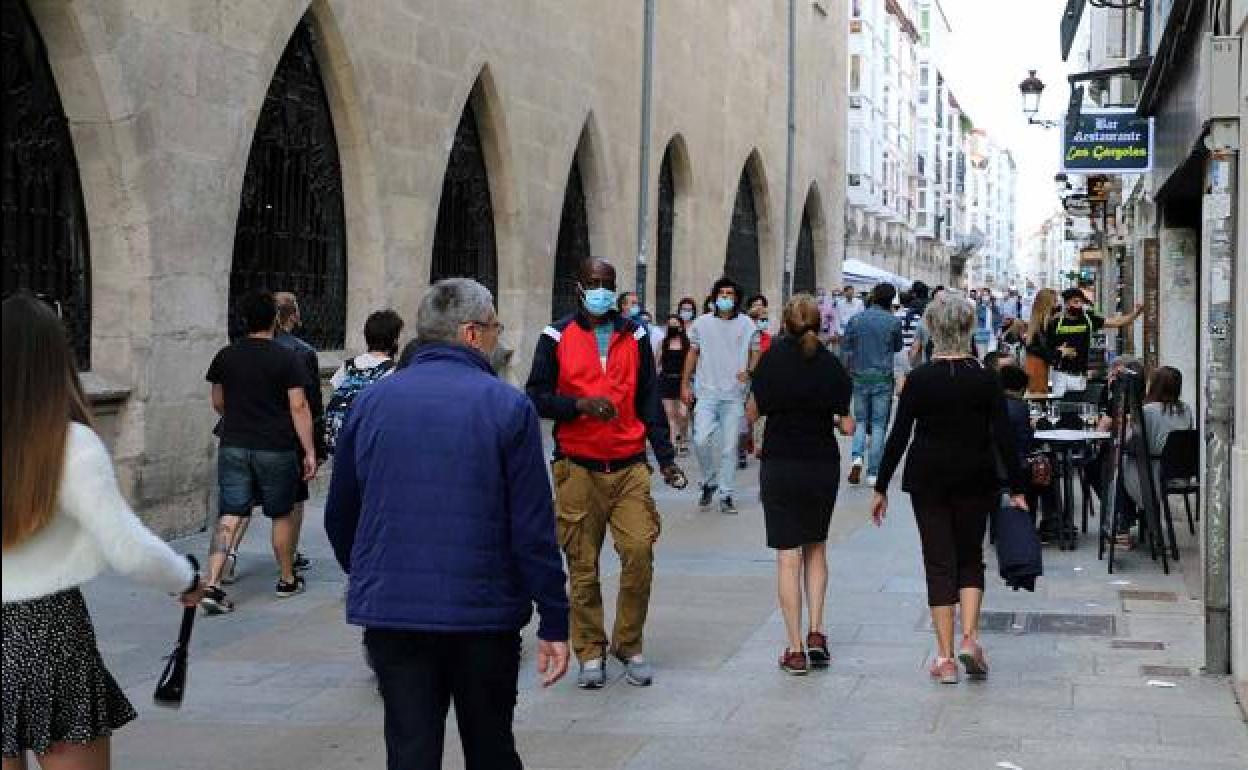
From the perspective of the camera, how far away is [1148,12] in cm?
1900

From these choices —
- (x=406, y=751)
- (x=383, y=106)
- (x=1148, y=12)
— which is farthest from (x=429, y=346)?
(x=1148, y=12)

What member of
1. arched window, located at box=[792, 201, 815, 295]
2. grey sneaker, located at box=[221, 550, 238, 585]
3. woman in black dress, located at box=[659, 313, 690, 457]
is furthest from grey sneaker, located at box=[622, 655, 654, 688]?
arched window, located at box=[792, 201, 815, 295]

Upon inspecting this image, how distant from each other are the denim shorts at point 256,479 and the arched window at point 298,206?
12.1 ft

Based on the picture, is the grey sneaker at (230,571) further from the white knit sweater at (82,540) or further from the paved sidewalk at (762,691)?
the white knit sweater at (82,540)

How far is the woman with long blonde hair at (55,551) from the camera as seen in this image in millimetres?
3834

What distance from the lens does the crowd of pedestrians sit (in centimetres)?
403

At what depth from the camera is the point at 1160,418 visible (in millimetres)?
11367

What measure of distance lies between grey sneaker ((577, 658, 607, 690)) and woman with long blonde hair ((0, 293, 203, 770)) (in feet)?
11.0

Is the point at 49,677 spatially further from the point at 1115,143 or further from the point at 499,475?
the point at 1115,143

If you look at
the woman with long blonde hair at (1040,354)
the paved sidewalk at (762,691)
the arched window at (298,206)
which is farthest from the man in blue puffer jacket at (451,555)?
the woman with long blonde hair at (1040,354)

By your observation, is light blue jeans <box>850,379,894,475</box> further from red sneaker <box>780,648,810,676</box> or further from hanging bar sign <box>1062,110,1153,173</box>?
red sneaker <box>780,648,810,676</box>

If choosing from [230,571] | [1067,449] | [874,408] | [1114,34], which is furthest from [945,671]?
[1114,34]

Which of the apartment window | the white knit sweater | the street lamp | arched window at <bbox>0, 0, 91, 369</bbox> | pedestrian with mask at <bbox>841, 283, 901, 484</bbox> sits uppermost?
the apartment window

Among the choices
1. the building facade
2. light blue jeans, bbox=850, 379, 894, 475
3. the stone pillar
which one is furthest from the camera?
the building facade
